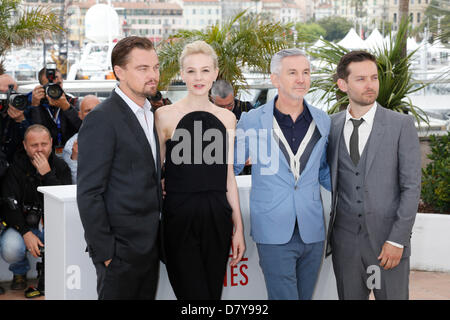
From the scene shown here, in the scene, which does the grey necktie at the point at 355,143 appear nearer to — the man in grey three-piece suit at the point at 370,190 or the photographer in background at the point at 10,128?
the man in grey three-piece suit at the point at 370,190

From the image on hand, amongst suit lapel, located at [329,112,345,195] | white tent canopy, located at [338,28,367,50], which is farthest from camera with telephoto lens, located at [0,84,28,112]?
white tent canopy, located at [338,28,367,50]

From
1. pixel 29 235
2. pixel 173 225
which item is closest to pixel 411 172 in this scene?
pixel 173 225

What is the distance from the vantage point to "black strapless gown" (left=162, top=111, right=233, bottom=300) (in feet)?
9.39

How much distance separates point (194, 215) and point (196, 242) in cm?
13

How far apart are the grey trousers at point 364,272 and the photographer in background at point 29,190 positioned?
242cm

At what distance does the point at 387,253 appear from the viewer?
2.93 m

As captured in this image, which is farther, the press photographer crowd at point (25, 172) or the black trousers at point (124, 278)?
the press photographer crowd at point (25, 172)

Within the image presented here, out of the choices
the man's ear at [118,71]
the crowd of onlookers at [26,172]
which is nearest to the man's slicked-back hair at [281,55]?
the man's ear at [118,71]

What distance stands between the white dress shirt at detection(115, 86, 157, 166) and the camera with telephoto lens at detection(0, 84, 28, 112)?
2.33 meters

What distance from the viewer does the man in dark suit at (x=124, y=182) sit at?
104 inches

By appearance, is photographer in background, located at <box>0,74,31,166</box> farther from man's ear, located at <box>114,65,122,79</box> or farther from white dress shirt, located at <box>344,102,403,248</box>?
white dress shirt, located at <box>344,102,403,248</box>

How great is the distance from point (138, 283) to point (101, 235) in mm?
303

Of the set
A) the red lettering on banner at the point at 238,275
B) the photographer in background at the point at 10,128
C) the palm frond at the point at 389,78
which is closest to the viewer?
the red lettering on banner at the point at 238,275
